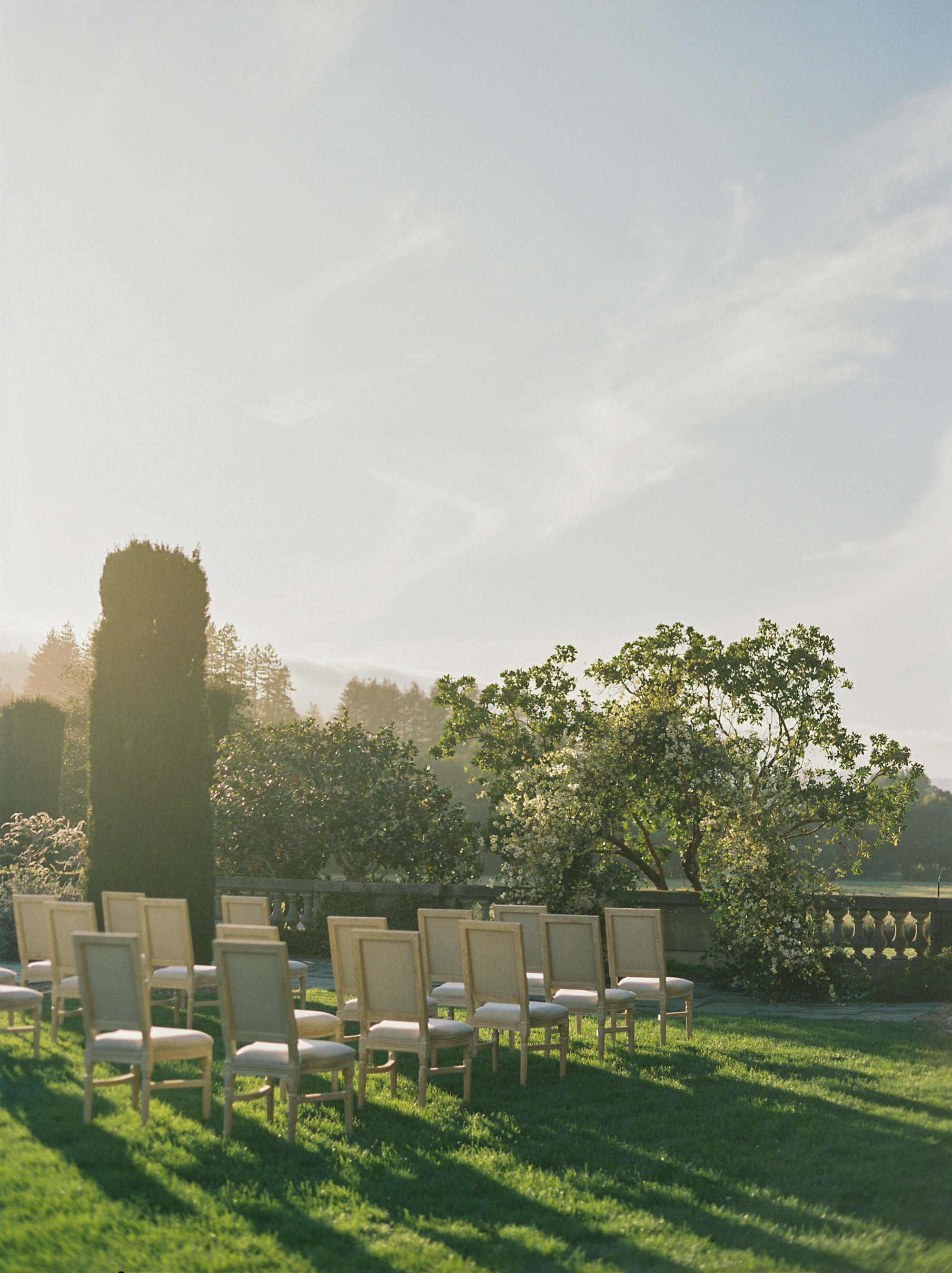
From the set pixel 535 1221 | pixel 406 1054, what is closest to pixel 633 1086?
pixel 406 1054

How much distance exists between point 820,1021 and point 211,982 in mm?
5580

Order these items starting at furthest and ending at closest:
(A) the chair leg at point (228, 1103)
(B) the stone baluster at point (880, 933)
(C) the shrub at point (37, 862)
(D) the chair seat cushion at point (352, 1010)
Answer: (C) the shrub at point (37, 862) < (B) the stone baluster at point (880, 933) < (D) the chair seat cushion at point (352, 1010) < (A) the chair leg at point (228, 1103)

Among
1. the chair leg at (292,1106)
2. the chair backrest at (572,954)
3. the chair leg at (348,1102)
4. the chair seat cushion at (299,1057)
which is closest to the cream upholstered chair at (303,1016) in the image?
the chair seat cushion at (299,1057)

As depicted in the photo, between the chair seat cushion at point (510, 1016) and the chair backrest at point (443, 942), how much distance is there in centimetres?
84

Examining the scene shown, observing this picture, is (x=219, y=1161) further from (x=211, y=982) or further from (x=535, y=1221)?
(x=211, y=982)

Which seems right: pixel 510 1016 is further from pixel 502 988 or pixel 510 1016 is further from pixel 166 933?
pixel 166 933

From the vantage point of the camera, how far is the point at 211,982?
9.34 meters

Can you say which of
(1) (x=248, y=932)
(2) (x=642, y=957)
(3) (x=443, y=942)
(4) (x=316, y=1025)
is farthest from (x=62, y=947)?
(2) (x=642, y=957)

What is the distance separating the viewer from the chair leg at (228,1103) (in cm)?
583

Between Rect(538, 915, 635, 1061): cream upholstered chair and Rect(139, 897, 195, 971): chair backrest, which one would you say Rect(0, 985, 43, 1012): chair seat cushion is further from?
Rect(538, 915, 635, 1061): cream upholstered chair

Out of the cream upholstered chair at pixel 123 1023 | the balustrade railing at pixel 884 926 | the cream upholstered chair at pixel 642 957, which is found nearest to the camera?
the cream upholstered chair at pixel 123 1023

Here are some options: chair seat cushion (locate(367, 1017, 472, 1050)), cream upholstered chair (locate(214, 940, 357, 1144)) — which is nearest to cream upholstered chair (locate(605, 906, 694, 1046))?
chair seat cushion (locate(367, 1017, 472, 1050))

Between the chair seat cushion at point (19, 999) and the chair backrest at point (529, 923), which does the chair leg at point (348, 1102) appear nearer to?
the chair seat cushion at point (19, 999)

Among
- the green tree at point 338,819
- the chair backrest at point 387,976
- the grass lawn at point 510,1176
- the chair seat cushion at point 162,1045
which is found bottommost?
the grass lawn at point 510,1176
